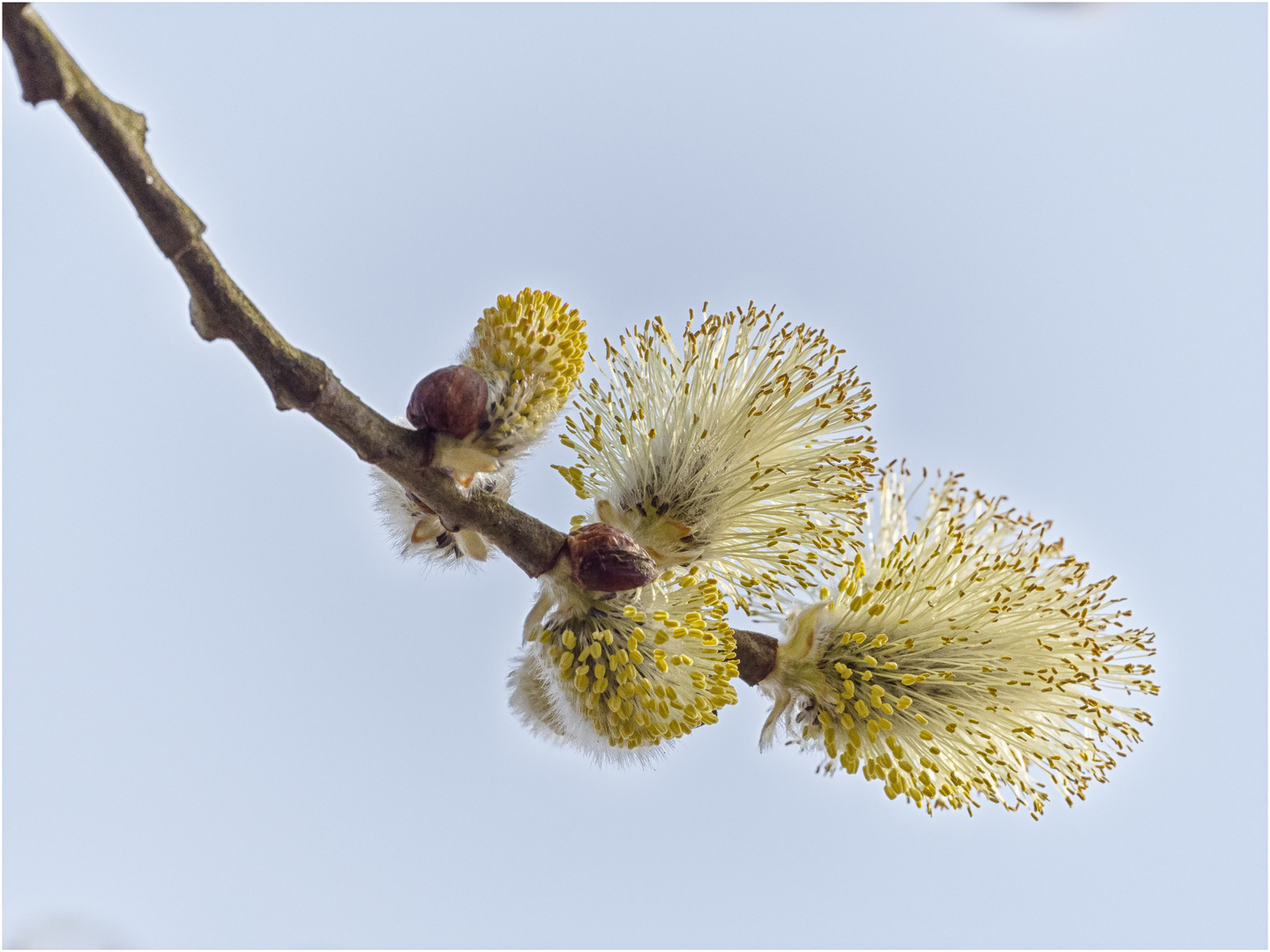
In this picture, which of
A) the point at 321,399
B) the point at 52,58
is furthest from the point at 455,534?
the point at 52,58

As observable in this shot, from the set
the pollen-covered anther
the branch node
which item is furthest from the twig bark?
the pollen-covered anther

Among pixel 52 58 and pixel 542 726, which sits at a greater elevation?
pixel 52 58

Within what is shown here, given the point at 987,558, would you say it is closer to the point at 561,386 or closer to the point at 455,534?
the point at 561,386

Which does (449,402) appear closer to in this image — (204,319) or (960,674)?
(204,319)

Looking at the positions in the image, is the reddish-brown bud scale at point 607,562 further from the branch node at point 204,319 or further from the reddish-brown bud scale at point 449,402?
the branch node at point 204,319

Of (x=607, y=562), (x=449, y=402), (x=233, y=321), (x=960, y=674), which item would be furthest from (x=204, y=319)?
(x=960, y=674)

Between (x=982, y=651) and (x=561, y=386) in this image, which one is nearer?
(x=561, y=386)

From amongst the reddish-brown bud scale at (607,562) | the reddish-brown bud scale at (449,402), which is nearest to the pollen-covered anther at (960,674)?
the reddish-brown bud scale at (607,562)
